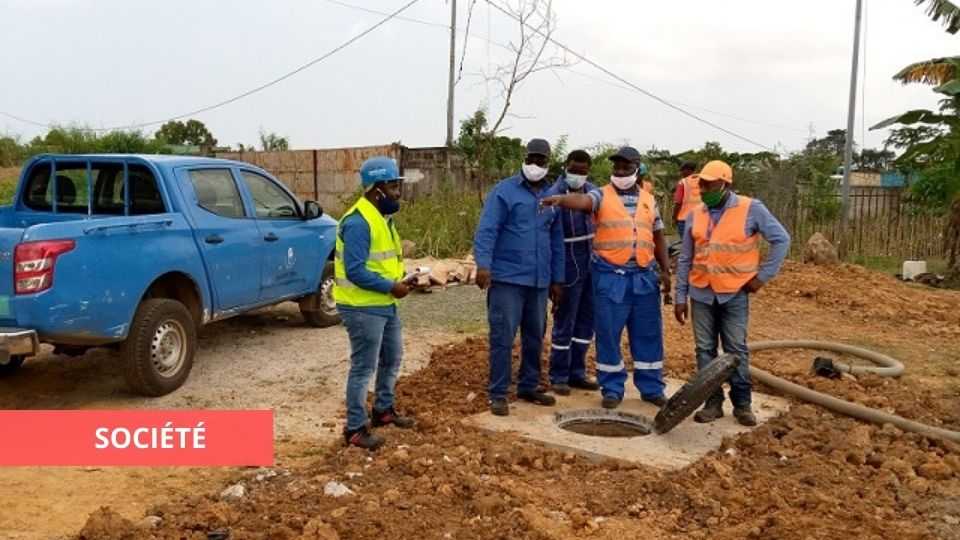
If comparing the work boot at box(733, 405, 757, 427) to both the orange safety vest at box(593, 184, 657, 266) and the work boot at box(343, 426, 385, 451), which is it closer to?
the orange safety vest at box(593, 184, 657, 266)

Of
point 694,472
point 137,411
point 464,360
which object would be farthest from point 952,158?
point 137,411

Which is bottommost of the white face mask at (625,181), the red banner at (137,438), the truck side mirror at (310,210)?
the red banner at (137,438)

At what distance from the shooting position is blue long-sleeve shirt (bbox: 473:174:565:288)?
5.50 m

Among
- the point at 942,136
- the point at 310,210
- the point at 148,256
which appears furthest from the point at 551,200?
the point at 942,136

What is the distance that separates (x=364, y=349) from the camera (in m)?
4.95

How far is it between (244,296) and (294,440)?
2.08 m

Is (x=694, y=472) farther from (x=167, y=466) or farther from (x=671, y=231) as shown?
(x=671, y=231)

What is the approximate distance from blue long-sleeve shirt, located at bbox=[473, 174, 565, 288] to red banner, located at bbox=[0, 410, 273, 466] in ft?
5.95

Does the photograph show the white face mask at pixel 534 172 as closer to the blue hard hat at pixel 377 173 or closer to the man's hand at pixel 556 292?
the man's hand at pixel 556 292

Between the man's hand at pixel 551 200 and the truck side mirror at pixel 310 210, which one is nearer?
the man's hand at pixel 551 200

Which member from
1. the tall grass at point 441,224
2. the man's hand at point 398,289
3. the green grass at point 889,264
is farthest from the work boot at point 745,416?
the green grass at point 889,264

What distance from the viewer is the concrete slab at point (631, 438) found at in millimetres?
4867

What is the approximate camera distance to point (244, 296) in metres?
7.10

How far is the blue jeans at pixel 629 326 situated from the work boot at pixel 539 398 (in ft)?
1.18
